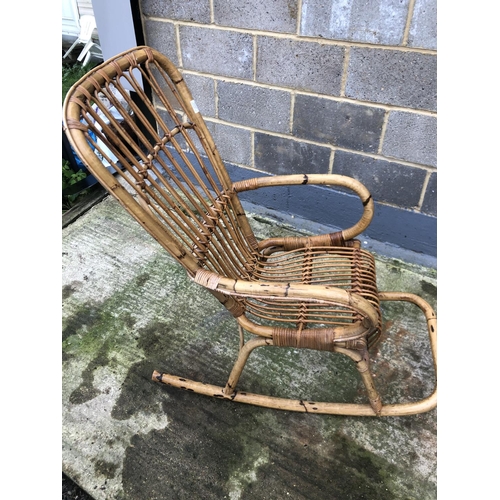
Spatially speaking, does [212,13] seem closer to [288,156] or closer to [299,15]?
[299,15]

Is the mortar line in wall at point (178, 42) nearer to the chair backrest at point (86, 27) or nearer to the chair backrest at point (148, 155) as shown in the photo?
the chair backrest at point (148, 155)

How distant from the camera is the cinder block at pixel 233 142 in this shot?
2.14 meters

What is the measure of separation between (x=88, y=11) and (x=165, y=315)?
3066 mm

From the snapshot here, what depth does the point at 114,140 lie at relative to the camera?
3.71ft

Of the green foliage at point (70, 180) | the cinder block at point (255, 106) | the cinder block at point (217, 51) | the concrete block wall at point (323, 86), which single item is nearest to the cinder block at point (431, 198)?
the concrete block wall at point (323, 86)

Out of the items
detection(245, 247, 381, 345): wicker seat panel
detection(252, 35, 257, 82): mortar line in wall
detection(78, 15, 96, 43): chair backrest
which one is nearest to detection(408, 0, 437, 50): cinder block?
detection(252, 35, 257, 82): mortar line in wall

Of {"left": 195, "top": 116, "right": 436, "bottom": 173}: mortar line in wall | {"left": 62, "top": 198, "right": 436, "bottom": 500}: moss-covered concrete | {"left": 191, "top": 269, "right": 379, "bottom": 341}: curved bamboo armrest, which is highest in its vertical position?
{"left": 191, "top": 269, "right": 379, "bottom": 341}: curved bamboo armrest

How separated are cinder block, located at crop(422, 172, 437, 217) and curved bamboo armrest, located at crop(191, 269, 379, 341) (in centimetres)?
93

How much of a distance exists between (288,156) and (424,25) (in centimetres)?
78

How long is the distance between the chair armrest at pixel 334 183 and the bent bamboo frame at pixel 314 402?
339 millimetres

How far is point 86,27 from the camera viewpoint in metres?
3.62

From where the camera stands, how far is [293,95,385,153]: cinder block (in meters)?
1.79

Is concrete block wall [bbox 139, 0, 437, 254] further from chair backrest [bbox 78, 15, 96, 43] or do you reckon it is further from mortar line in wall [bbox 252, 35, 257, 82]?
chair backrest [bbox 78, 15, 96, 43]
